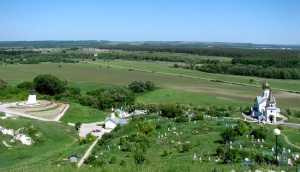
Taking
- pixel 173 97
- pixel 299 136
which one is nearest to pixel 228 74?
pixel 173 97

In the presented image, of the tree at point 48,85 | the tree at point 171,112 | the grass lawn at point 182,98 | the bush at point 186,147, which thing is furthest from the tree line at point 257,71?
the bush at point 186,147

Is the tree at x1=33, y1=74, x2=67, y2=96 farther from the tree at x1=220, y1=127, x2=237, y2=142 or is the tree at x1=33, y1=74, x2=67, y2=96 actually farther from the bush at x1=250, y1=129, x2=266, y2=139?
the bush at x1=250, y1=129, x2=266, y2=139

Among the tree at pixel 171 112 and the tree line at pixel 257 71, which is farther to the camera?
the tree line at pixel 257 71

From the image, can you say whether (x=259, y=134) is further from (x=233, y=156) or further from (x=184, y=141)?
(x=233, y=156)

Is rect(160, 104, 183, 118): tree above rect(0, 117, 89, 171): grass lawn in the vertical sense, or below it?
above

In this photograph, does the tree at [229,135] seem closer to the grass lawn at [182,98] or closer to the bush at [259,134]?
the bush at [259,134]

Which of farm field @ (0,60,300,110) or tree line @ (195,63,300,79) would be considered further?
tree line @ (195,63,300,79)

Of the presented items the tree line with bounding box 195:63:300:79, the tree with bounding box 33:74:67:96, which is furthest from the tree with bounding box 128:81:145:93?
the tree line with bounding box 195:63:300:79
